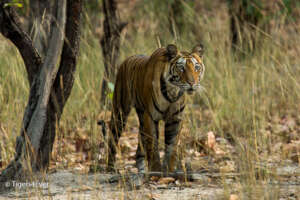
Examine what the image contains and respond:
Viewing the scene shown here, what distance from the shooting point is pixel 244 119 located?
13.9ft

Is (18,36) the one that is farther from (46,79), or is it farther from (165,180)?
(165,180)

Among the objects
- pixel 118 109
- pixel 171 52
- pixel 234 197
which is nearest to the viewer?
pixel 234 197

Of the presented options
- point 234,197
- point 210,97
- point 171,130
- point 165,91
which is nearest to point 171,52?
point 165,91

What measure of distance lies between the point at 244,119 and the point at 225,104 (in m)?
1.59

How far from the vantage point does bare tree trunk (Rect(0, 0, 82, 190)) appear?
365 cm

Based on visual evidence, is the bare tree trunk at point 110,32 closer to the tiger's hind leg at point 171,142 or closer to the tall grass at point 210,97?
the tall grass at point 210,97

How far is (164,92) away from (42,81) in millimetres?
926

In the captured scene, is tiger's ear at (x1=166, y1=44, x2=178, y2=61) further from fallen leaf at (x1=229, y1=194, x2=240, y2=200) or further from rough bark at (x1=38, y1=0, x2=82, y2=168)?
fallen leaf at (x1=229, y1=194, x2=240, y2=200)

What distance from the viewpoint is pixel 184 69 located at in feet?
12.1

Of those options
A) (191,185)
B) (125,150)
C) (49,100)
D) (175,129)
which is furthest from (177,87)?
(125,150)

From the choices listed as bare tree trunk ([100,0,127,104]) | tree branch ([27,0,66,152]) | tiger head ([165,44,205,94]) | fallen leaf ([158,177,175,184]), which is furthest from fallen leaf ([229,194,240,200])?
bare tree trunk ([100,0,127,104])

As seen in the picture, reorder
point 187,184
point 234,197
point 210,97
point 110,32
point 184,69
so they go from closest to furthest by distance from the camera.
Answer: point 234,197
point 187,184
point 184,69
point 210,97
point 110,32

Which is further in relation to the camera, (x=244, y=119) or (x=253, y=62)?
(x=253, y=62)

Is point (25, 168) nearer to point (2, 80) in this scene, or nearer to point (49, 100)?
point (49, 100)
